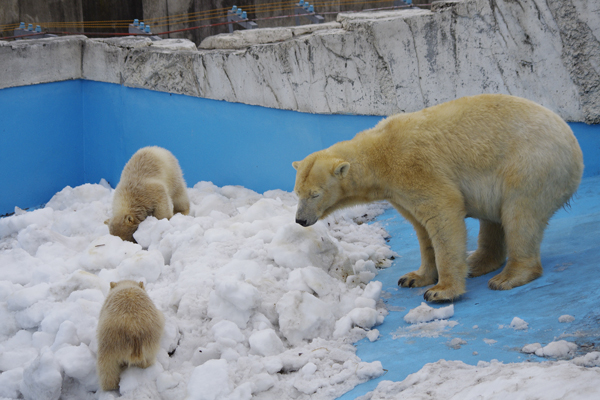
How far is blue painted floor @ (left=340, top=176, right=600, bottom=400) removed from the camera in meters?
2.78

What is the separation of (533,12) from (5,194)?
6644mm

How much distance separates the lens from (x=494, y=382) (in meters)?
2.27

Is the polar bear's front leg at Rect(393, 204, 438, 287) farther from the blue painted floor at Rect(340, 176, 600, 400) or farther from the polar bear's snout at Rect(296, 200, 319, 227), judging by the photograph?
the polar bear's snout at Rect(296, 200, 319, 227)

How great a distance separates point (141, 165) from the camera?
5.71m

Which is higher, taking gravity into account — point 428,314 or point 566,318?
point 566,318

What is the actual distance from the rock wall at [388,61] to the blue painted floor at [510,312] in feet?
5.08

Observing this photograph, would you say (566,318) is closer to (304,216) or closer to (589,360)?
(589,360)

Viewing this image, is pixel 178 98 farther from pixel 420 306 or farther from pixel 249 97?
pixel 420 306

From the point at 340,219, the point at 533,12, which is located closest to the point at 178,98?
the point at 340,219

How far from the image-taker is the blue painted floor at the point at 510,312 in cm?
278

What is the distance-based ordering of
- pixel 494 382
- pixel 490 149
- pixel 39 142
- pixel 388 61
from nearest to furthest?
pixel 494 382 → pixel 490 149 → pixel 388 61 → pixel 39 142

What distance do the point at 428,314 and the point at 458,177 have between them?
3.25ft

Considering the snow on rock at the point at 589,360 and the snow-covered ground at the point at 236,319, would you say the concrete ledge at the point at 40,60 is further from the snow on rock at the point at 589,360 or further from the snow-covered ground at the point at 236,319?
the snow on rock at the point at 589,360

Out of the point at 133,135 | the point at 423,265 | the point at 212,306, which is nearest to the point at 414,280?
the point at 423,265
